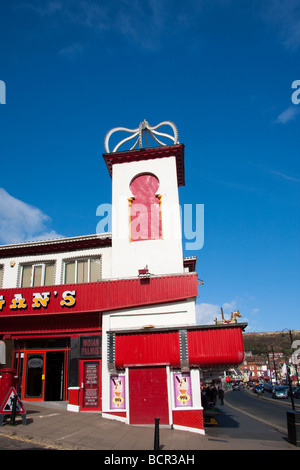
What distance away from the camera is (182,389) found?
51.7ft

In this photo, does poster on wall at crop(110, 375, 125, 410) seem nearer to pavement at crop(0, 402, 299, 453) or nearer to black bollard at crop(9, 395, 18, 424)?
pavement at crop(0, 402, 299, 453)

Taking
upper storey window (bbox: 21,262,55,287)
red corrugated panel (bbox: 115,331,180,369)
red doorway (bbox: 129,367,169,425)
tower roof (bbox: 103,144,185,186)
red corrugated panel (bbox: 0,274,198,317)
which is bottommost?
red doorway (bbox: 129,367,169,425)

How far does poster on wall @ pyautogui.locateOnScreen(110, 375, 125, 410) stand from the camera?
640 inches

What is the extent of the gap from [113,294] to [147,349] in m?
3.45

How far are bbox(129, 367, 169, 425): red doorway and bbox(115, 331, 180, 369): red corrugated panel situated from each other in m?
0.40

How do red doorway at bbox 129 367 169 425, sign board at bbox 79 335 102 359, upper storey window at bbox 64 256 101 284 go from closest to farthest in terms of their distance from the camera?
red doorway at bbox 129 367 169 425
sign board at bbox 79 335 102 359
upper storey window at bbox 64 256 101 284

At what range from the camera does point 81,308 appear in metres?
18.8

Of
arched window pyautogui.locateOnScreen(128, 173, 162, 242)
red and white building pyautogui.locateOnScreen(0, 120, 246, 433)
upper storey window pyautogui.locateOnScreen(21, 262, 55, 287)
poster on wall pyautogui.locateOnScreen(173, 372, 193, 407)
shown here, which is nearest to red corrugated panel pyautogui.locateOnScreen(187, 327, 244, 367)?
red and white building pyautogui.locateOnScreen(0, 120, 246, 433)

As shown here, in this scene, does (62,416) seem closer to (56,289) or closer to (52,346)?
(52,346)

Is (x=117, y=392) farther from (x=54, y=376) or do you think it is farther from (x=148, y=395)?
(x=54, y=376)

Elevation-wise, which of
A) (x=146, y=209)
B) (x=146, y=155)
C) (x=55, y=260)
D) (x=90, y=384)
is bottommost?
(x=90, y=384)

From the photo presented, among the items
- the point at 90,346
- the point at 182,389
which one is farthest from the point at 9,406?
the point at 182,389

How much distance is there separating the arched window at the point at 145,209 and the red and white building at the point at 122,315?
2.4 inches

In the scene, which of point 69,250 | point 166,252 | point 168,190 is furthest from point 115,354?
point 168,190
